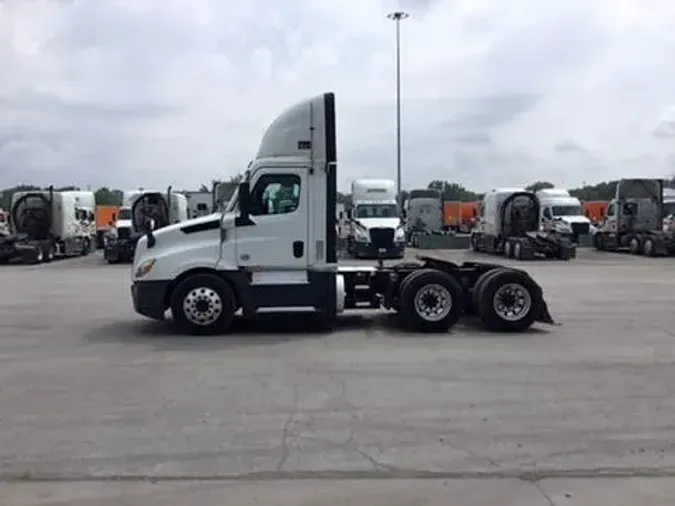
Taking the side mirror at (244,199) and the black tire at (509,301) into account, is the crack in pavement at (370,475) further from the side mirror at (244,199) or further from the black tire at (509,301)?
the side mirror at (244,199)

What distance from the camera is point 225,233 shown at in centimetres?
1416

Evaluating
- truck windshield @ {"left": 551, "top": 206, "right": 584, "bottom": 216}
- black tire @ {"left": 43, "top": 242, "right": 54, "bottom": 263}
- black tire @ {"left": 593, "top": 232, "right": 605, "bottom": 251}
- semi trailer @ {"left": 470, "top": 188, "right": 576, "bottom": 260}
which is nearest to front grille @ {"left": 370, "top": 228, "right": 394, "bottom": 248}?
semi trailer @ {"left": 470, "top": 188, "right": 576, "bottom": 260}

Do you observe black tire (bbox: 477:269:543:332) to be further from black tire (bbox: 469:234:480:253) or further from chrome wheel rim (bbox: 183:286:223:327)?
black tire (bbox: 469:234:480:253)

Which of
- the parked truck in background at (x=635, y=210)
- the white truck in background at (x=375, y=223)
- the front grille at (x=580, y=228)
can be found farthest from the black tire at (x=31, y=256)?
the parked truck in background at (x=635, y=210)

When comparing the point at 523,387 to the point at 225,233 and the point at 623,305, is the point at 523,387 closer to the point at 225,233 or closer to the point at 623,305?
the point at 225,233

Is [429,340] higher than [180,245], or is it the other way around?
[180,245]

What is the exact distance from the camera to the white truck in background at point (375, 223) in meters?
39.4

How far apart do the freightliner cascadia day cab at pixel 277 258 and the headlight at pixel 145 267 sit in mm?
17

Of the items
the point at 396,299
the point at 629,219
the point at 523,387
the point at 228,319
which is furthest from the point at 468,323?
the point at 629,219

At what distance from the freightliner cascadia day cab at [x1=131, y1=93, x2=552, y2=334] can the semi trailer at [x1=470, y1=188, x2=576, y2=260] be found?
25.8 m

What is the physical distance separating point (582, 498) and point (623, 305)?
538 inches

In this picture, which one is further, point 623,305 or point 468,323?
point 623,305

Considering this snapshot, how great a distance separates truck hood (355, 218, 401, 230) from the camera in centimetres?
3975

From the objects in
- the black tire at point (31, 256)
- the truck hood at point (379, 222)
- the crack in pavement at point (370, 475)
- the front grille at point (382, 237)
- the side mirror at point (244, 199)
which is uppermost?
the side mirror at point (244, 199)
